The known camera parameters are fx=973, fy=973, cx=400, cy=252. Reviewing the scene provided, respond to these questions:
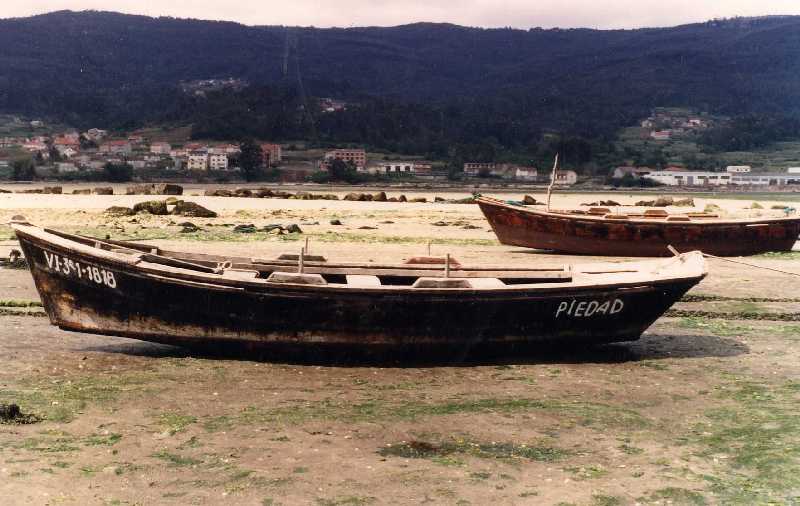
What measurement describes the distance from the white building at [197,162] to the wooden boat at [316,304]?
110078mm

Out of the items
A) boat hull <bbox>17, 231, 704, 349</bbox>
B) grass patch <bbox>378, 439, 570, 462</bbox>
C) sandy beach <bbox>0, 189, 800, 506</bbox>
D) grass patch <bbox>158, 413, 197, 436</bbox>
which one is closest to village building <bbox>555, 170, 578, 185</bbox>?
sandy beach <bbox>0, 189, 800, 506</bbox>

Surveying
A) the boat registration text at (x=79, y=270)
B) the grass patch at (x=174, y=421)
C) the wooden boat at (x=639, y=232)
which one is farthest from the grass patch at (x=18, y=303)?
the wooden boat at (x=639, y=232)

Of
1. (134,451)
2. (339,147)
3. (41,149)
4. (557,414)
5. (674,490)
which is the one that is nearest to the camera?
(674,490)

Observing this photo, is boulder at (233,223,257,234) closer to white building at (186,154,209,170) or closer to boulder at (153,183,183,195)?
boulder at (153,183,183,195)

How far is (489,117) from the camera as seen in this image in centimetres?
19775

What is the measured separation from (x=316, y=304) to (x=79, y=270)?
343 centimetres

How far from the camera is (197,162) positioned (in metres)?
124

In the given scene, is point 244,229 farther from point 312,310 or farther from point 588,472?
point 588,472

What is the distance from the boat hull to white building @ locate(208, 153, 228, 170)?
112210 mm

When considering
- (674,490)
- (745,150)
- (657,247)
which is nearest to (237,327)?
(674,490)

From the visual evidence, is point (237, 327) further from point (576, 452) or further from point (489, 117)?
point (489, 117)

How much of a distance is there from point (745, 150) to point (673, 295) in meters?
152

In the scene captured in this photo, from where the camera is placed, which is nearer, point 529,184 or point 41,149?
point 529,184

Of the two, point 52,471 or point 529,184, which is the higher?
point 52,471
